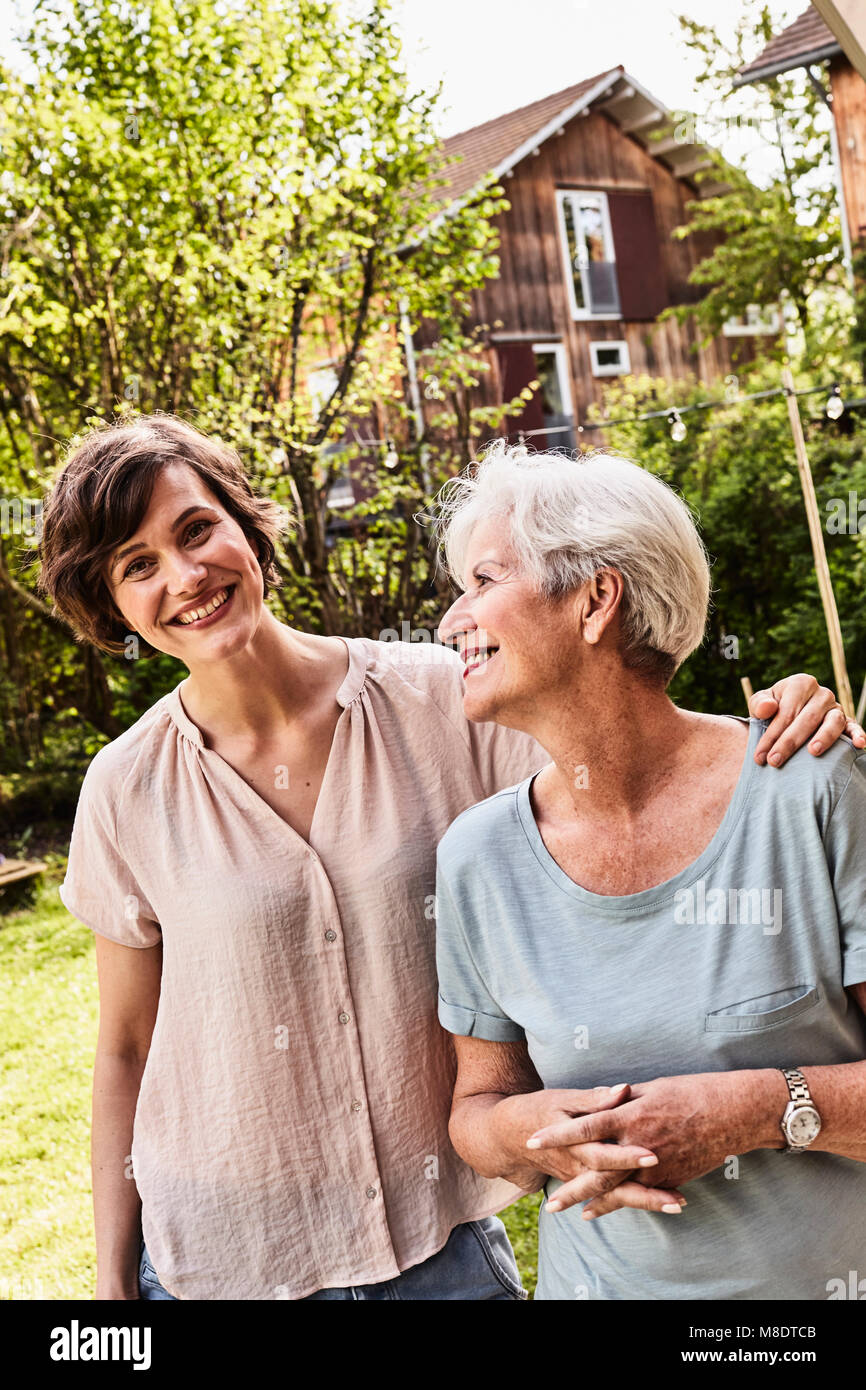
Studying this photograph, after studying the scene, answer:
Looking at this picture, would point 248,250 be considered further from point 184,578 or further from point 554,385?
point 554,385

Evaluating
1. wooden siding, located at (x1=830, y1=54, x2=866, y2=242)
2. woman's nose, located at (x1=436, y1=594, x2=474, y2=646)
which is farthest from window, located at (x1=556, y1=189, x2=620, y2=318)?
woman's nose, located at (x1=436, y1=594, x2=474, y2=646)

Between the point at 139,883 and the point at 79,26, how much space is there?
6.66m

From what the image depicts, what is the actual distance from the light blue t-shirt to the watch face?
20 mm

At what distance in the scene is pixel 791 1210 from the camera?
144 centimetres

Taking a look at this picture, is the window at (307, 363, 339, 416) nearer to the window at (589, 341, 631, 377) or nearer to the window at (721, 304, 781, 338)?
the window at (589, 341, 631, 377)

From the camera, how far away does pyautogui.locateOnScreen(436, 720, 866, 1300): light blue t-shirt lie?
4.63ft

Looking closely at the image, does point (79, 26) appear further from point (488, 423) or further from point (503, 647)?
point (503, 647)

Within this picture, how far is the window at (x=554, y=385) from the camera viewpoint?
53.6 ft

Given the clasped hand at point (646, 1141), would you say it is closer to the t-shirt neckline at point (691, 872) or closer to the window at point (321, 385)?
the t-shirt neckline at point (691, 872)

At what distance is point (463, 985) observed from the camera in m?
1.59

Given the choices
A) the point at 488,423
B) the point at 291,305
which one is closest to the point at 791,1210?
the point at 291,305

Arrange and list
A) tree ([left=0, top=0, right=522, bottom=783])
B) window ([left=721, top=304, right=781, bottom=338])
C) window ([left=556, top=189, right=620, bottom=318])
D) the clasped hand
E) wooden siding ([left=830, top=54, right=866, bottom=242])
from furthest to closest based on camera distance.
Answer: window ([left=721, top=304, right=781, bottom=338]), window ([left=556, top=189, right=620, bottom=318]), wooden siding ([left=830, top=54, right=866, bottom=242]), tree ([left=0, top=0, right=522, bottom=783]), the clasped hand

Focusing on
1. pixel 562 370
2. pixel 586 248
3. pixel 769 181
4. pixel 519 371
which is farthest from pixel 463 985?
pixel 586 248

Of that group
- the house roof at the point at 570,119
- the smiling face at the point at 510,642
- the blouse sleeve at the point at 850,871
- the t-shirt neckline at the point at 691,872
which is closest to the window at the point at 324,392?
the smiling face at the point at 510,642
